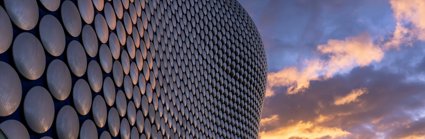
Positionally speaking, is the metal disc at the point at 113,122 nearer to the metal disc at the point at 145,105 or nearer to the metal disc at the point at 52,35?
the metal disc at the point at 145,105

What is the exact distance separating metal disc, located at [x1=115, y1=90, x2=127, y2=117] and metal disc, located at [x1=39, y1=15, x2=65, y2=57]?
4983 mm

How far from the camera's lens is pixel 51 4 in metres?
10.2

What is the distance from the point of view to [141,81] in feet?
61.9

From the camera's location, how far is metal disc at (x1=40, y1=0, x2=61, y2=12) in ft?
32.4

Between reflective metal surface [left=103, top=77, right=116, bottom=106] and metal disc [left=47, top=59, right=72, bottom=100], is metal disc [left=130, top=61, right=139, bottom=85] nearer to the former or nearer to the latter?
reflective metal surface [left=103, top=77, right=116, bottom=106]

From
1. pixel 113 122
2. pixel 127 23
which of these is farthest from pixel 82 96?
pixel 127 23

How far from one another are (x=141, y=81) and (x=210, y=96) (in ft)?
58.5

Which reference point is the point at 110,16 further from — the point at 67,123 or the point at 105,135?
the point at 67,123

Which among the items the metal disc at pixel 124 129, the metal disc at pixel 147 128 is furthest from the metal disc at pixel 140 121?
the metal disc at pixel 124 129

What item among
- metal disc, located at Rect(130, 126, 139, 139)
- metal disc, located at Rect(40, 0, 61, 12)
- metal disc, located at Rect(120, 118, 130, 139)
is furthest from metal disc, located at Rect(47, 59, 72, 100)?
metal disc, located at Rect(130, 126, 139, 139)

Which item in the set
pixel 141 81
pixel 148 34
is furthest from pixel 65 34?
pixel 148 34

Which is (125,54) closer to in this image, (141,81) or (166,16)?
(141,81)

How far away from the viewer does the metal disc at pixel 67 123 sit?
10.0 m

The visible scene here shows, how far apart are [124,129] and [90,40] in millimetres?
4069
